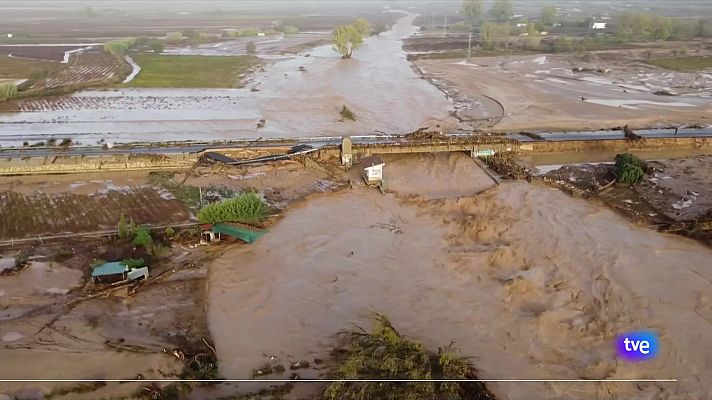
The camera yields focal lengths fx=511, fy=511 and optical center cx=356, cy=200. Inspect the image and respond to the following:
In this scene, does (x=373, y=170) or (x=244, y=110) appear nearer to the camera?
(x=373, y=170)

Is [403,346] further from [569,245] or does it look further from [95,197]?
[95,197]

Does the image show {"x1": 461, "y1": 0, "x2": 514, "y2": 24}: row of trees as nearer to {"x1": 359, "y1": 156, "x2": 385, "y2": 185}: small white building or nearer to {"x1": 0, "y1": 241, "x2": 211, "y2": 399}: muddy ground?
{"x1": 359, "y1": 156, "x2": 385, "y2": 185}: small white building

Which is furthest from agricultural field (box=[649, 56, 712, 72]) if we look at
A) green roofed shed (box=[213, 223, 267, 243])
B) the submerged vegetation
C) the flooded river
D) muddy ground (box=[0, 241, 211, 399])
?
muddy ground (box=[0, 241, 211, 399])

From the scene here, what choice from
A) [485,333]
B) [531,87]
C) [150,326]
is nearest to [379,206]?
[485,333]

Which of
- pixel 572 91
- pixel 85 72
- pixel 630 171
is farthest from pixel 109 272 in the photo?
pixel 85 72

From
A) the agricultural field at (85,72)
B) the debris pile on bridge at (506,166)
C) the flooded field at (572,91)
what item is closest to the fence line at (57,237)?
the debris pile on bridge at (506,166)

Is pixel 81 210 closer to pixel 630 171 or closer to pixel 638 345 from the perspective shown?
pixel 638 345
